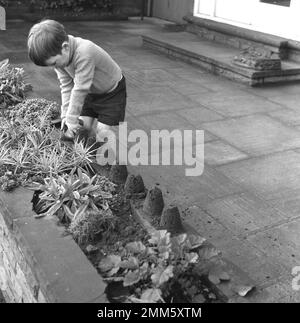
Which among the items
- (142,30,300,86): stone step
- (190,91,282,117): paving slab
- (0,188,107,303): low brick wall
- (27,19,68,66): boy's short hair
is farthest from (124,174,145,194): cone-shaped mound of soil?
(142,30,300,86): stone step

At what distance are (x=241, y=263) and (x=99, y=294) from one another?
1008 millimetres

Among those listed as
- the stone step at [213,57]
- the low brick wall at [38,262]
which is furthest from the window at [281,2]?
the low brick wall at [38,262]

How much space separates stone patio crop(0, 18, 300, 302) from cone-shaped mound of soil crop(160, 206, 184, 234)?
42 cm

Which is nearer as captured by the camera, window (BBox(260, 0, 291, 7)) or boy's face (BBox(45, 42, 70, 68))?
boy's face (BBox(45, 42, 70, 68))

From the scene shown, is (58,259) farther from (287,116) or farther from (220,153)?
(287,116)

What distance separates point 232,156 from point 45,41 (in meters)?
2.07

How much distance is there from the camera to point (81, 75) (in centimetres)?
346

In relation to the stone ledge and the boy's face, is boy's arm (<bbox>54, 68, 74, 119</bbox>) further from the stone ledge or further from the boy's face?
the stone ledge

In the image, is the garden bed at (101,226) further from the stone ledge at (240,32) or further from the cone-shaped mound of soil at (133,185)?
the stone ledge at (240,32)

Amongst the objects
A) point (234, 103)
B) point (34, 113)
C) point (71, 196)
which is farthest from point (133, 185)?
point (234, 103)

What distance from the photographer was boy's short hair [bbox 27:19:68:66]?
315cm

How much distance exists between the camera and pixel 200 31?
896cm

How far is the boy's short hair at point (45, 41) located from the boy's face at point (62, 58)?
0.03 meters

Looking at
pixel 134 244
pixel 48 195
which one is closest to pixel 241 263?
pixel 134 244
